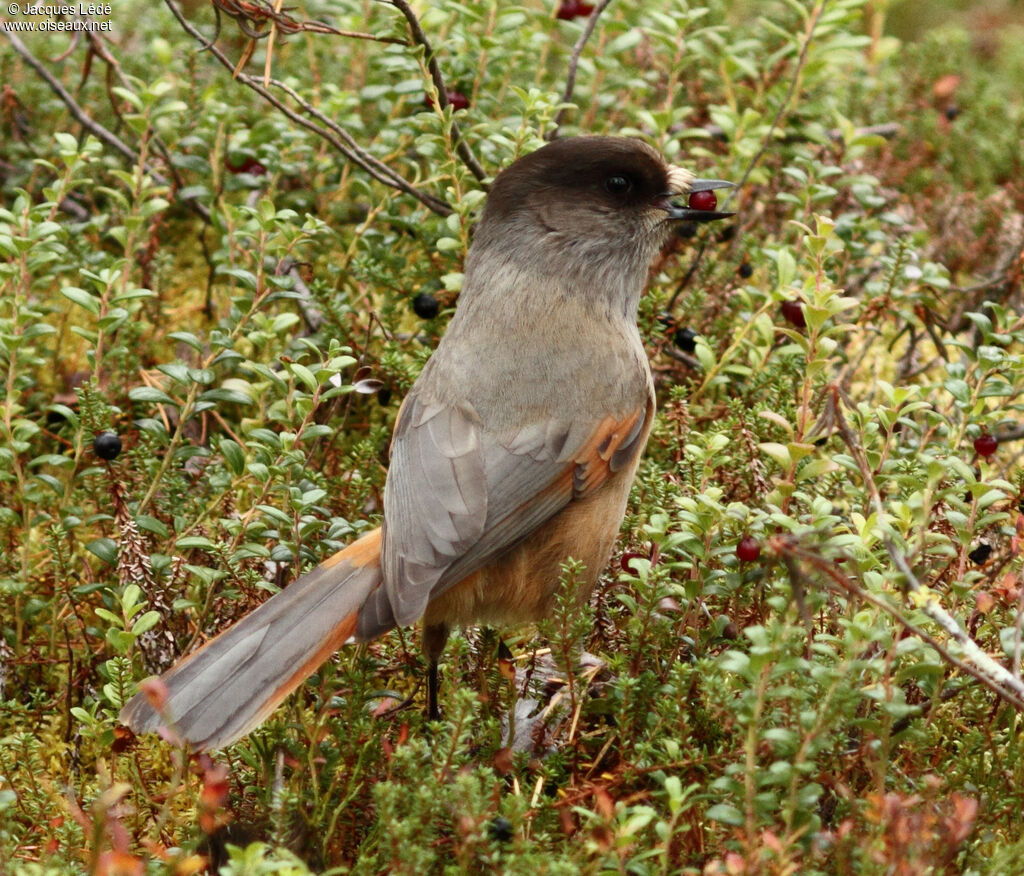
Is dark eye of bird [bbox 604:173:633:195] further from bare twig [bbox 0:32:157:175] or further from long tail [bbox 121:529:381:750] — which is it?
bare twig [bbox 0:32:157:175]

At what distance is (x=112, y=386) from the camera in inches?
198

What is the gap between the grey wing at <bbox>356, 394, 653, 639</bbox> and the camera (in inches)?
147

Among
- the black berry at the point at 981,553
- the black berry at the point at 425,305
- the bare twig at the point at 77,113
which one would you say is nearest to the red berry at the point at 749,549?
the black berry at the point at 981,553

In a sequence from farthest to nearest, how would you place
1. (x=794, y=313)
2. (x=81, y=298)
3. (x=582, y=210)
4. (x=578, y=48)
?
(x=578, y=48) → (x=794, y=313) → (x=582, y=210) → (x=81, y=298)

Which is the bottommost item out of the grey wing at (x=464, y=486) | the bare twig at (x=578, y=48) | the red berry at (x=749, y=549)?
the grey wing at (x=464, y=486)

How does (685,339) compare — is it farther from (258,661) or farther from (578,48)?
(258,661)

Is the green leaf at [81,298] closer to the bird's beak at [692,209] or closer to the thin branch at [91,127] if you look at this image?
the thin branch at [91,127]

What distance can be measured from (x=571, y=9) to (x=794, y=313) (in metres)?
2.05

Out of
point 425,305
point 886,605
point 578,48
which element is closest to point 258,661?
point 886,605

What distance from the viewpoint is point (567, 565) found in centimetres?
357

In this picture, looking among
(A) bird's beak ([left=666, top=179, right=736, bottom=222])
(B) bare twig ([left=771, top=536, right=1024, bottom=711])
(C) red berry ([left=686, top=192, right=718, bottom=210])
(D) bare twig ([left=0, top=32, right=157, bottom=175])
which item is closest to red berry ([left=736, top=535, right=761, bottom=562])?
(B) bare twig ([left=771, top=536, right=1024, bottom=711])

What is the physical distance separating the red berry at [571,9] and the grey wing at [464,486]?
2534 millimetres

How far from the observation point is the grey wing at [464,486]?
3.74m

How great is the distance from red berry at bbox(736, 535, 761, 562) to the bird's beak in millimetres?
1474
